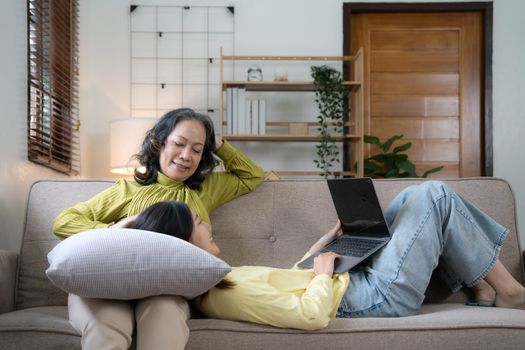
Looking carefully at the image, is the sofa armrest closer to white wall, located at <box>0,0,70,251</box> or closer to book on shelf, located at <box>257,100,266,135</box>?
white wall, located at <box>0,0,70,251</box>

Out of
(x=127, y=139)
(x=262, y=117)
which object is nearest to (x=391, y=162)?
(x=262, y=117)

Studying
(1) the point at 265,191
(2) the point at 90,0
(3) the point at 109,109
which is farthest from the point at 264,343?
(2) the point at 90,0

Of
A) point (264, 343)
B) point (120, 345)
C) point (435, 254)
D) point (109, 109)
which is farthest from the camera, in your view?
point (109, 109)

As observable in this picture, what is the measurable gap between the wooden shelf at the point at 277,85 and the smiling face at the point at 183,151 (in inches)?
83.6

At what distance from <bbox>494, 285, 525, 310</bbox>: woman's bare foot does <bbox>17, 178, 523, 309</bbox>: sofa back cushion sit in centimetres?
25

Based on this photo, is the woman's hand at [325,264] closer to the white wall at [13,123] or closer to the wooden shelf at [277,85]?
the white wall at [13,123]

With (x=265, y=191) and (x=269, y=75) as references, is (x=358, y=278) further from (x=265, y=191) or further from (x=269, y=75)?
(x=269, y=75)

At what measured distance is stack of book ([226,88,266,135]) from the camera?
4.34 metres

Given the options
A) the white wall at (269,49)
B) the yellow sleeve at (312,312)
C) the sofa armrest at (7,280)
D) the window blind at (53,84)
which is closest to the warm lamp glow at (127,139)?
the window blind at (53,84)

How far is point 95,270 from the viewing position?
144 centimetres

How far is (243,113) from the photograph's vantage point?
14.3 feet

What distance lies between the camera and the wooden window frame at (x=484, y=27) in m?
4.55

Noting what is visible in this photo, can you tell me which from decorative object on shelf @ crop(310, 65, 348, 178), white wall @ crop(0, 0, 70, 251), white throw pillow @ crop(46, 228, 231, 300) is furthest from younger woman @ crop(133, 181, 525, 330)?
decorative object on shelf @ crop(310, 65, 348, 178)

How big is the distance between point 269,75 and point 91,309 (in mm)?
3305
